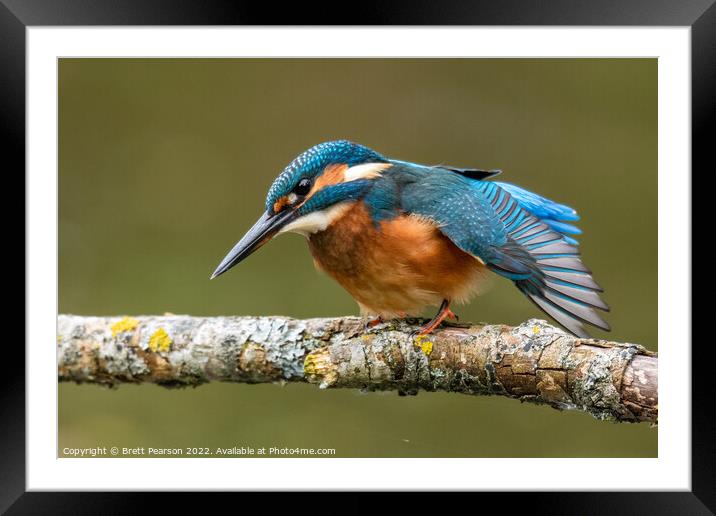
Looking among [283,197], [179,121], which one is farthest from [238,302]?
[283,197]

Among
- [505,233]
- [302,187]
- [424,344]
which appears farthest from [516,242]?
[302,187]

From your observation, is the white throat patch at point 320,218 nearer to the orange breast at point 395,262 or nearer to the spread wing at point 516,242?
the orange breast at point 395,262

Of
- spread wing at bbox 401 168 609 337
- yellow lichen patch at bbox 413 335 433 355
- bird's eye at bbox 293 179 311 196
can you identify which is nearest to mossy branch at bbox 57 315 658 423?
yellow lichen patch at bbox 413 335 433 355

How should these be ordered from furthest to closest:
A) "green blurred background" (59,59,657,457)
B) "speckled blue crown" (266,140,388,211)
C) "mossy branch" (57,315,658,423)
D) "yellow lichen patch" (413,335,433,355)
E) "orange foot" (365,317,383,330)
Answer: "green blurred background" (59,59,657,457), "orange foot" (365,317,383,330), "speckled blue crown" (266,140,388,211), "yellow lichen patch" (413,335,433,355), "mossy branch" (57,315,658,423)

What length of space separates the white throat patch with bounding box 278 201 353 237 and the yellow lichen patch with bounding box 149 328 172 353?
0.63 metres

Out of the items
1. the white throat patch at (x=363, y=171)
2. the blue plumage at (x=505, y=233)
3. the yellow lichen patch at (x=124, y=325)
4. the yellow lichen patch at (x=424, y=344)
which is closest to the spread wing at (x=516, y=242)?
the blue plumage at (x=505, y=233)

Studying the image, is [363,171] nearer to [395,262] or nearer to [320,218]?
[320,218]

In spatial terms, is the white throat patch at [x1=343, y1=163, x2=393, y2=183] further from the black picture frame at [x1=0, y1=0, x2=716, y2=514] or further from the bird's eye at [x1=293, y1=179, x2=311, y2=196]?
the black picture frame at [x1=0, y1=0, x2=716, y2=514]

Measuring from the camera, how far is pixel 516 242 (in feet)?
8.37

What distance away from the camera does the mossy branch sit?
1.95 meters

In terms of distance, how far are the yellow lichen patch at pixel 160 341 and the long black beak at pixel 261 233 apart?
386mm
